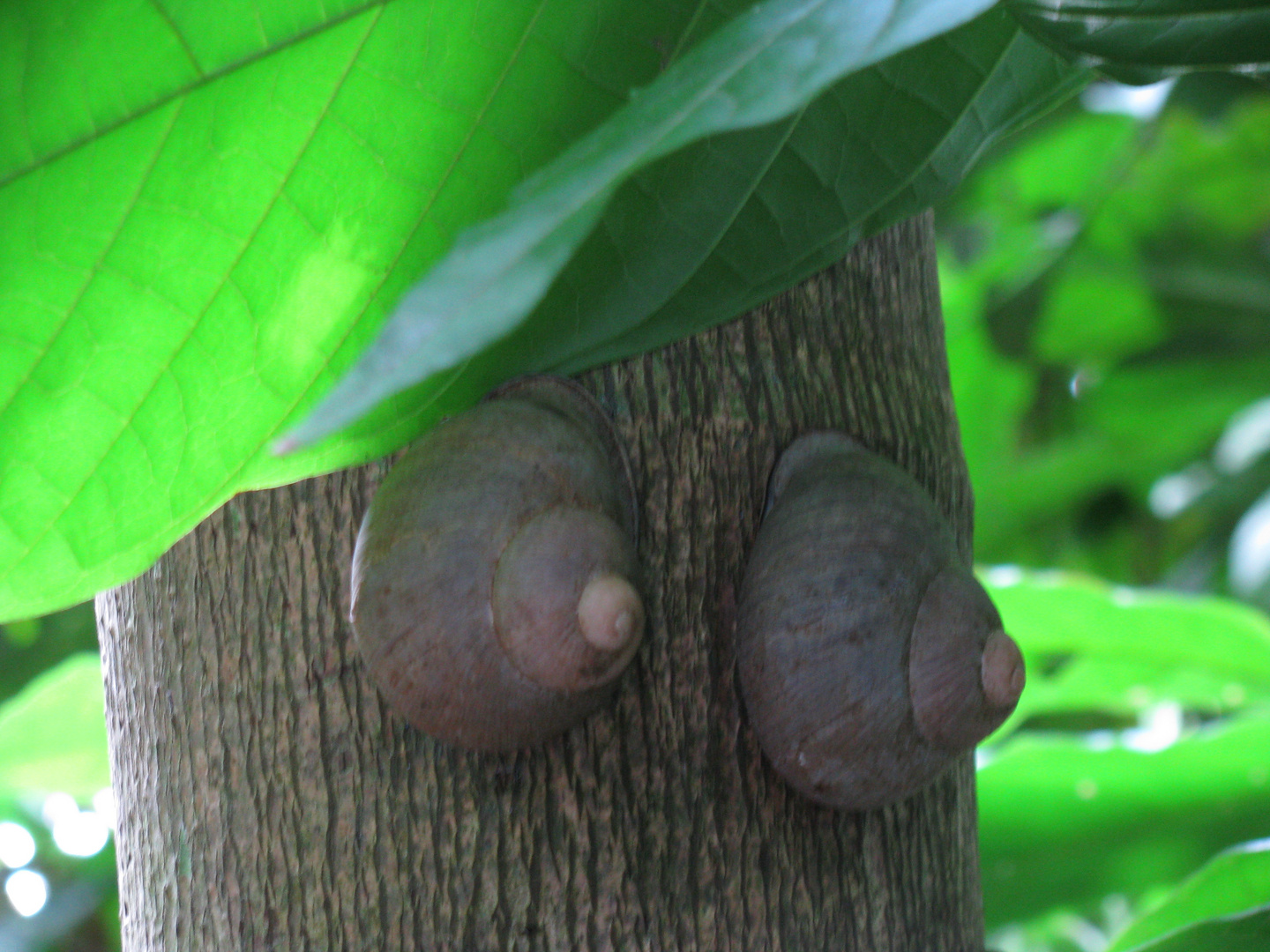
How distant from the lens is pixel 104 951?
A: 1953 millimetres

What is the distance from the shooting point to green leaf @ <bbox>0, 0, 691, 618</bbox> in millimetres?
278

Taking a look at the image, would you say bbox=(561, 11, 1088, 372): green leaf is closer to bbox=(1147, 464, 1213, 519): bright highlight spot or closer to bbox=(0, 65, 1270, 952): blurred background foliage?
bbox=(0, 65, 1270, 952): blurred background foliage

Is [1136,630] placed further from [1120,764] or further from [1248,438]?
[1248,438]

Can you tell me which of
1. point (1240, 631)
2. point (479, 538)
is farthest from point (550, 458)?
point (1240, 631)

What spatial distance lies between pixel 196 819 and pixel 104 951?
6.18 feet

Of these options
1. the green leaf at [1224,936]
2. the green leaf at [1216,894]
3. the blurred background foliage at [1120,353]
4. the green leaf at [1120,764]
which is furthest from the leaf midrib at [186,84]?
the blurred background foliage at [1120,353]

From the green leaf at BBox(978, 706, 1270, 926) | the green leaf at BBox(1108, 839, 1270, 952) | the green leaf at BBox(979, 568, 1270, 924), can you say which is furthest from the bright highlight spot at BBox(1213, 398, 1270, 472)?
the green leaf at BBox(1108, 839, 1270, 952)

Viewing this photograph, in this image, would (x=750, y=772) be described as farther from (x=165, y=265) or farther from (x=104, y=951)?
(x=104, y=951)

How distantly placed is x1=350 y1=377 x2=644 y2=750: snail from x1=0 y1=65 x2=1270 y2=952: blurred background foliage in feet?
2.10

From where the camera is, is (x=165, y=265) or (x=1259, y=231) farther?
(x=1259, y=231)

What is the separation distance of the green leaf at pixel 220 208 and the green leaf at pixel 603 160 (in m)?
0.11

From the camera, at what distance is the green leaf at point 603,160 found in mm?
151

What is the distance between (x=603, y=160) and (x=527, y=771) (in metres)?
0.22

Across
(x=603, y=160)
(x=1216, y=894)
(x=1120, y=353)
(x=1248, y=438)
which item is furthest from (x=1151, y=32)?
(x=1120, y=353)
